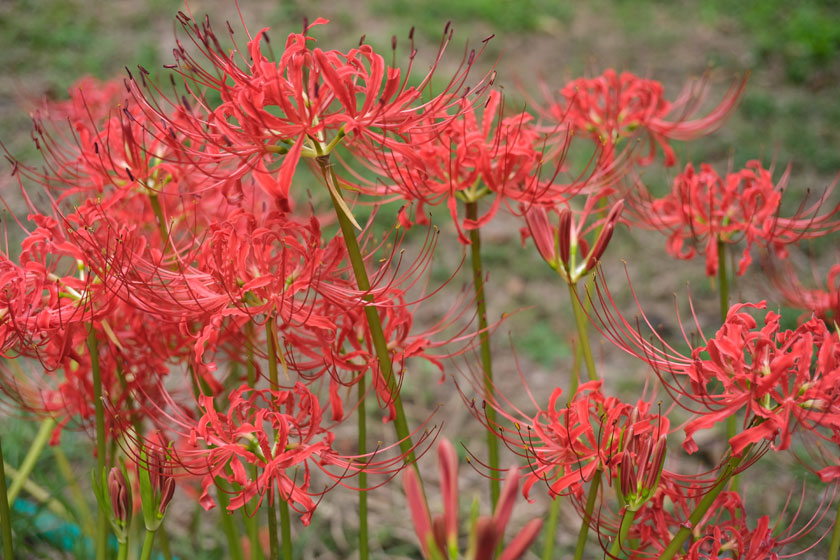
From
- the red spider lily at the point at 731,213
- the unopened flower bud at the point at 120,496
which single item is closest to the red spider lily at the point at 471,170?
the red spider lily at the point at 731,213

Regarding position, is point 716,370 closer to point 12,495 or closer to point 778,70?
point 12,495

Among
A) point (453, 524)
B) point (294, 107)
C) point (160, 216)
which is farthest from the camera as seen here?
point (160, 216)

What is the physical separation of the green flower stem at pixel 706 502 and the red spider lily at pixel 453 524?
383mm

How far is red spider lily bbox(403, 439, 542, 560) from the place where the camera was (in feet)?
2.23

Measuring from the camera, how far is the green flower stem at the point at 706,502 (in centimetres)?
101

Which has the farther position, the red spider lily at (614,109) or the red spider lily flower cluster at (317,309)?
the red spider lily at (614,109)

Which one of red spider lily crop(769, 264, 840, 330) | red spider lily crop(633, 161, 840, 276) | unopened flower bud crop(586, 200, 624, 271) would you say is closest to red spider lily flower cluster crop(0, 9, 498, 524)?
unopened flower bud crop(586, 200, 624, 271)

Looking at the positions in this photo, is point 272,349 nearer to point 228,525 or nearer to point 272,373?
point 272,373

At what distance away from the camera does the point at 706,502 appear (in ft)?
3.43

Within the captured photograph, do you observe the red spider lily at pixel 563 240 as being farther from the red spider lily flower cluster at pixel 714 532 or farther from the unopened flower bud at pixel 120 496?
the unopened flower bud at pixel 120 496

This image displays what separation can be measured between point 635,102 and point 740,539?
98 centimetres

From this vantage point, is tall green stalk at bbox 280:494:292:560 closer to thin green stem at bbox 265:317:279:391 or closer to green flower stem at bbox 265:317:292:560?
green flower stem at bbox 265:317:292:560

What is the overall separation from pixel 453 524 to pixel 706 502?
49 centimetres

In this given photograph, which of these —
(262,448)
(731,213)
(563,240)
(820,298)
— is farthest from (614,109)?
(262,448)
